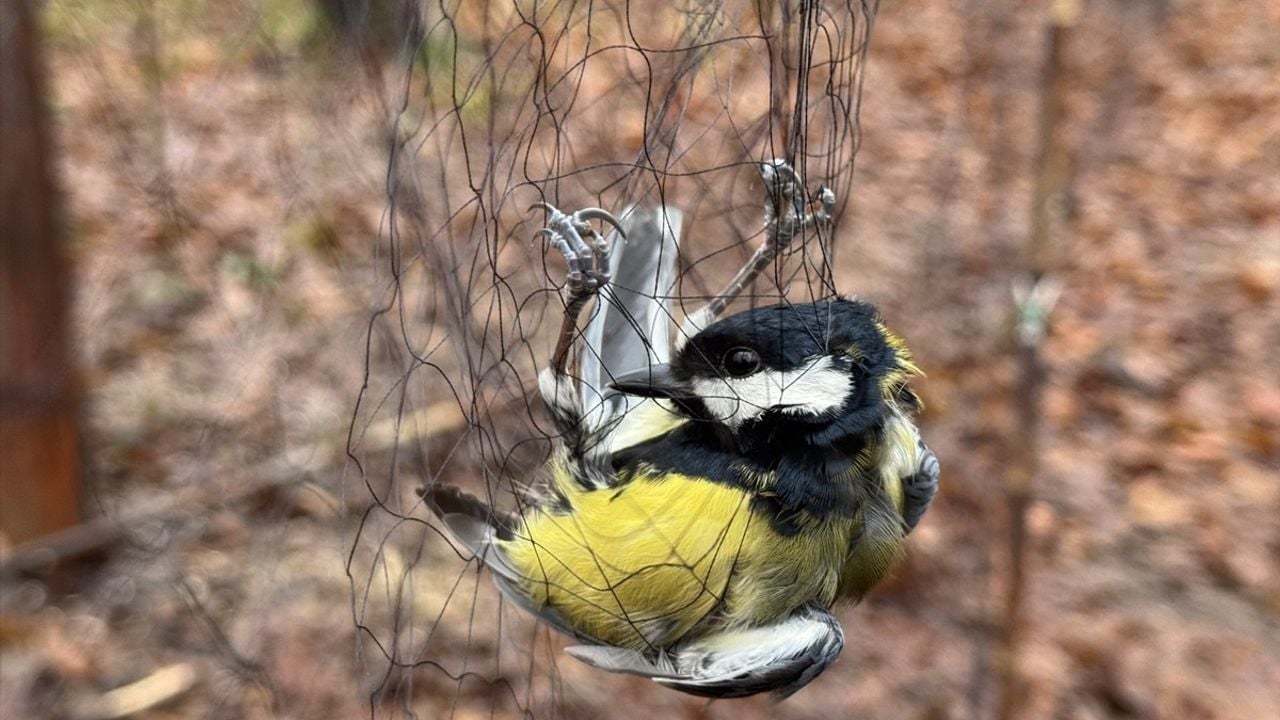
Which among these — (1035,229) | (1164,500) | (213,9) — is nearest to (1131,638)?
(1164,500)

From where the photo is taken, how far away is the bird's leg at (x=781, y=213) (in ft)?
3.20

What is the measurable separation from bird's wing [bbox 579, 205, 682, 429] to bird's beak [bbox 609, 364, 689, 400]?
41mm

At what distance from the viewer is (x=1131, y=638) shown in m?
2.79

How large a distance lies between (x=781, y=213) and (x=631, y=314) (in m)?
0.21

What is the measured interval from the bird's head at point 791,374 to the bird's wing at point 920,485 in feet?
0.46

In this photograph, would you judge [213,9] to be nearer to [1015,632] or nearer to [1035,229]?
[1035,229]

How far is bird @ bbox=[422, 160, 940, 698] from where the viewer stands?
3.40 ft

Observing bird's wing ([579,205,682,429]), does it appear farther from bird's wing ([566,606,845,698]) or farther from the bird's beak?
bird's wing ([566,606,845,698])

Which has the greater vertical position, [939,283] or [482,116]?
[482,116]

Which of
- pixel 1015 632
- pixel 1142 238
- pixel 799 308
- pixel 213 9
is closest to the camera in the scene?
pixel 799 308

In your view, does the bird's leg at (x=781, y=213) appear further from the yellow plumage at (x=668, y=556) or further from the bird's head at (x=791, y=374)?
the yellow plumage at (x=668, y=556)

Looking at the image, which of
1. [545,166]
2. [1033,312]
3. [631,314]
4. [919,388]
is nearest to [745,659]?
[631,314]

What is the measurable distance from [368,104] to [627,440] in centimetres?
63

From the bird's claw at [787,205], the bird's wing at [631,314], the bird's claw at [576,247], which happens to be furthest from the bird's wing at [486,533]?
the bird's claw at [787,205]
